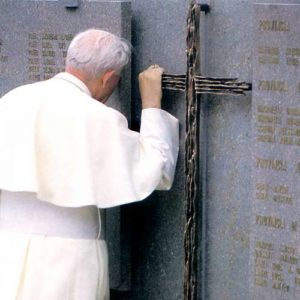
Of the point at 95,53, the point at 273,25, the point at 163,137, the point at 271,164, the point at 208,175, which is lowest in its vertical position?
the point at 208,175

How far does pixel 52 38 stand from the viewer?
5.79 m

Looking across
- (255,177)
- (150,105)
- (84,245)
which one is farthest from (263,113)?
(84,245)

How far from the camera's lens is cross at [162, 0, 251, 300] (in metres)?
5.20

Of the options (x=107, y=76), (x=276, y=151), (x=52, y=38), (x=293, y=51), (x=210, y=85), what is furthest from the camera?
(x=52, y=38)

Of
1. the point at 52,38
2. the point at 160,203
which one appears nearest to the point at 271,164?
the point at 160,203

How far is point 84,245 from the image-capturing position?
5.04 m

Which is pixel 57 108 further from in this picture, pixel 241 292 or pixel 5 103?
pixel 241 292

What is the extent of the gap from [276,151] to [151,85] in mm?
851

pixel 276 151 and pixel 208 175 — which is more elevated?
pixel 276 151

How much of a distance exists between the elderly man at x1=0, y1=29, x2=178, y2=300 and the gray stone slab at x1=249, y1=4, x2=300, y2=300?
18.5 inches

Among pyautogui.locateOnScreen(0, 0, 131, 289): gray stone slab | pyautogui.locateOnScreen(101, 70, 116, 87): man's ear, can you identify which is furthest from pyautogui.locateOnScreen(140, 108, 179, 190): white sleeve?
pyautogui.locateOnScreen(0, 0, 131, 289): gray stone slab

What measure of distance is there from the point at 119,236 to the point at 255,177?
103 cm

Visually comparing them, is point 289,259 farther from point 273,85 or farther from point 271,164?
point 273,85

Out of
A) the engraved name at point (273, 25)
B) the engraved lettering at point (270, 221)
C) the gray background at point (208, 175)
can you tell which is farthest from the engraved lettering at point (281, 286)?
the engraved name at point (273, 25)
